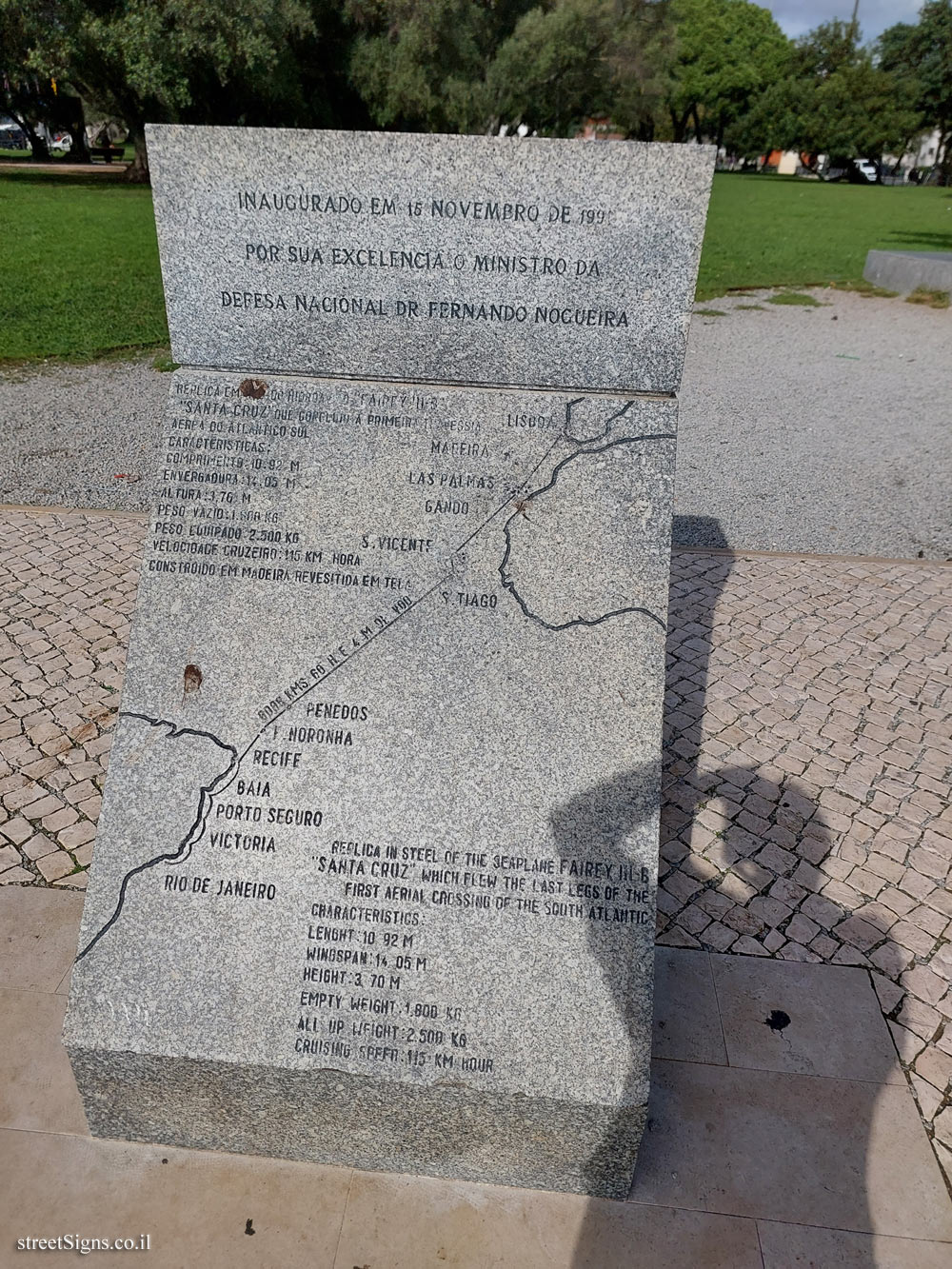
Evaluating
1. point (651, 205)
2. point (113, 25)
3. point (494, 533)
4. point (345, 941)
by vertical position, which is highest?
point (113, 25)

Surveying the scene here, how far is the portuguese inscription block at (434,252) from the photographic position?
96.2 inches

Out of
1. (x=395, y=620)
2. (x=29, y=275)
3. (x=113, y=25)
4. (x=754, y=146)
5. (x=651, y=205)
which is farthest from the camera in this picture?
(x=754, y=146)

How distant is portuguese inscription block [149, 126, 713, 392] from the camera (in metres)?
2.44

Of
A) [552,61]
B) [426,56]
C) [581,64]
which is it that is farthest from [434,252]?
[581,64]

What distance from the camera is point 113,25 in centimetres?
2156

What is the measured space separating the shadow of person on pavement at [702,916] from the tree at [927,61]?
237ft

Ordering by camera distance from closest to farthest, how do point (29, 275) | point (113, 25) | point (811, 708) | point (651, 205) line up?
point (651, 205) < point (811, 708) < point (29, 275) < point (113, 25)

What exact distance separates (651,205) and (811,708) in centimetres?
326

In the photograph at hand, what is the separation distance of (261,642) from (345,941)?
93 centimetres

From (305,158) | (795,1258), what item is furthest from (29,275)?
(795,1258)

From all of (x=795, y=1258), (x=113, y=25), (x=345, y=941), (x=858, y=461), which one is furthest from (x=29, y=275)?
(x=795, y=1258)

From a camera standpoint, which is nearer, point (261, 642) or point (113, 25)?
point (261, 642)

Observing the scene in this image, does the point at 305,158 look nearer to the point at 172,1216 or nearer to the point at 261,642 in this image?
the point at 261,642

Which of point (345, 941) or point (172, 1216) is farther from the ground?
point (345, 941)
